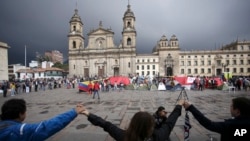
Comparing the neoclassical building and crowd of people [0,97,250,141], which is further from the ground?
the neoclassical building

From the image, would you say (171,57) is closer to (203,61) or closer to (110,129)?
(203,61)

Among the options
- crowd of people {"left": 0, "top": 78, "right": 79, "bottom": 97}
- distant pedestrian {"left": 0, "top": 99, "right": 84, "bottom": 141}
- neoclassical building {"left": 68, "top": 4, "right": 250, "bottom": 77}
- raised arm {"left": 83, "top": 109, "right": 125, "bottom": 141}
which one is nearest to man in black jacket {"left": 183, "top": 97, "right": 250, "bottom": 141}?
raised arm {"left": 83, "top": 109, "right": 125, "bottom": 141}

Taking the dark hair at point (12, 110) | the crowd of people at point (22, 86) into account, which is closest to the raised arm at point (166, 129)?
the dark hair at point (12, 110)

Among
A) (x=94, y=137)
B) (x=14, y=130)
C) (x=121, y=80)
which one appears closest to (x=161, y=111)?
(x=14, y=130)

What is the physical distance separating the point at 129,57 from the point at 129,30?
820cm

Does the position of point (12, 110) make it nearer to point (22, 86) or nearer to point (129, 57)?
point (22, 86)

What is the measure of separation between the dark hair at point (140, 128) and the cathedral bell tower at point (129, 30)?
181 ft

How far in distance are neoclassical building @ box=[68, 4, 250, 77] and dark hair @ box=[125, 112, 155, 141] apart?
5371cm

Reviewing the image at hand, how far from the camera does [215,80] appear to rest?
2472 centimetres

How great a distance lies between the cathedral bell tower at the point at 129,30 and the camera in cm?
5622

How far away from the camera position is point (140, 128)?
5.99 feet

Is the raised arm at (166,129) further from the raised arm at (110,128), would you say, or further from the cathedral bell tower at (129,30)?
the cathedral bell tower at (129,30)

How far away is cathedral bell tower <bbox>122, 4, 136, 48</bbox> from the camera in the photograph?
56.2 m

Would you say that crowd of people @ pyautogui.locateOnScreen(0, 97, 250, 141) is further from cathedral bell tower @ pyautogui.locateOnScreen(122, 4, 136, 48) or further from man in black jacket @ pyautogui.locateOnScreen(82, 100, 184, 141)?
cathedral bell tower @ pyautogui.locateOnScreen(122, 4, 136, 48)
